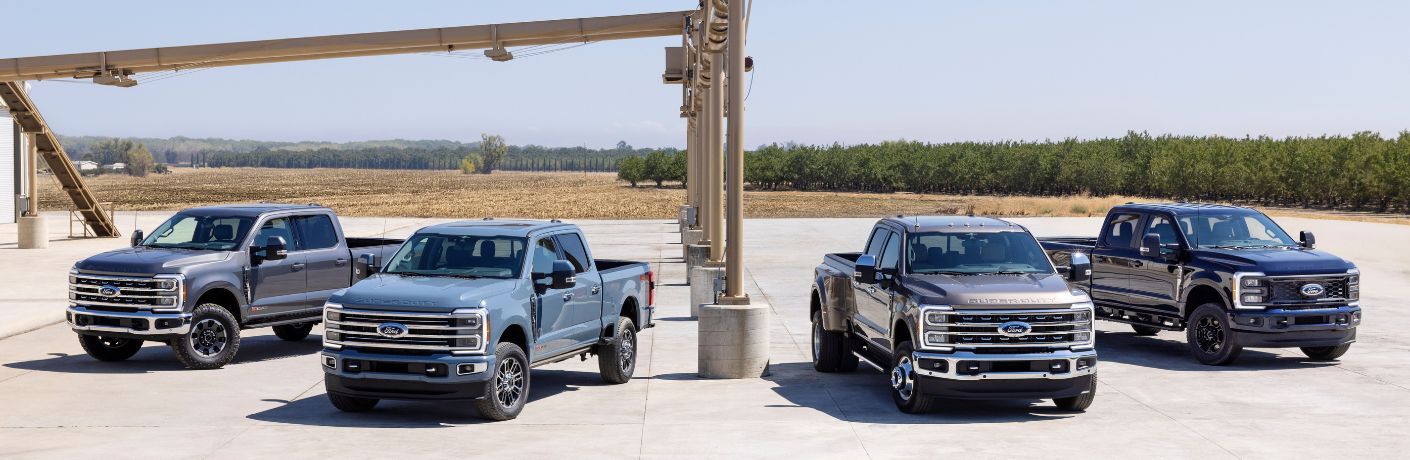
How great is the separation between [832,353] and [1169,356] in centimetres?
498

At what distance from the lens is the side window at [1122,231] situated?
18.2 meters

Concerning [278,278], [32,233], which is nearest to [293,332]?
[278,278]

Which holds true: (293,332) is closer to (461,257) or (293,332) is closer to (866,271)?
(461,257)

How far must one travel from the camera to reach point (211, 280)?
15.8 metres

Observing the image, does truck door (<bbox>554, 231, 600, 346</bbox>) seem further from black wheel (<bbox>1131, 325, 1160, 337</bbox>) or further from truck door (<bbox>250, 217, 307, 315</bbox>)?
black wheel (<bbox>1131, 325, 1160, 337</bbox>)

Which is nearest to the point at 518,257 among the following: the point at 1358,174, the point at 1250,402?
the point at 1250,402

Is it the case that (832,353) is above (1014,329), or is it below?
below

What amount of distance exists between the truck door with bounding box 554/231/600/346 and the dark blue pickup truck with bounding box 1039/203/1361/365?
7.22m

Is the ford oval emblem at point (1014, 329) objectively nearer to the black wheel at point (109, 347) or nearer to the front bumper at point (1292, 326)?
the front bumper at point (1292, 326)

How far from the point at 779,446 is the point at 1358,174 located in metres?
112

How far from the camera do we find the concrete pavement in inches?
438

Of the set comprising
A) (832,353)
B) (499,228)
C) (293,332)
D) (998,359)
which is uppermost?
(499,228)

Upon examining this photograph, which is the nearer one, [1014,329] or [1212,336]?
[1014,329]

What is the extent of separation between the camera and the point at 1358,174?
360 feet
